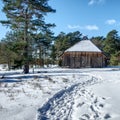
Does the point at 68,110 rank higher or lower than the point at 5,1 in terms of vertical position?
lower

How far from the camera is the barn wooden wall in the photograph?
46.8m

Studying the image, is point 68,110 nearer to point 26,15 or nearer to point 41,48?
point 26,15

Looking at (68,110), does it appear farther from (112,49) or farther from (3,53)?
(112,49)

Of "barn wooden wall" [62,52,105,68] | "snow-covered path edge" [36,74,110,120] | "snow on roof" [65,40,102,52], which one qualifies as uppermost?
"snow on roof" [65,40,102,52]

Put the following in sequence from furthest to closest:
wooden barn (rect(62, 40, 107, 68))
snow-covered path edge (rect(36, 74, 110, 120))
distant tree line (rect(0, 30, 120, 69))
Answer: wooden barn (rect(62, 40, 107, 68))
distant tree line (rect(0, 30, 120, 69))
snow-covered path edge (rect(36, 74, 110, 120))

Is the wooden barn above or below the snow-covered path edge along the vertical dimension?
above

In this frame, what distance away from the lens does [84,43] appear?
160ft

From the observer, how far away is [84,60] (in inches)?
1848

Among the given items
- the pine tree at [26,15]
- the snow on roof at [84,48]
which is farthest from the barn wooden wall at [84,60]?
the pine tree at [26,15]

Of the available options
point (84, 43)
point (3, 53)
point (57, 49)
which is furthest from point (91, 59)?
point (57, 49)

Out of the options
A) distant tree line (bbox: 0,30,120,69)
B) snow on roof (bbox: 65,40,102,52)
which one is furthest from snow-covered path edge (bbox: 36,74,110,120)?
snow on roof (bbox: 65,40,102,52)

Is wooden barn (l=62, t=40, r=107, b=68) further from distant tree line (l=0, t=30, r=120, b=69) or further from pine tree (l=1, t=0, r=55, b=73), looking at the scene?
pine tree (l=1, t=0, r=55, b=73)

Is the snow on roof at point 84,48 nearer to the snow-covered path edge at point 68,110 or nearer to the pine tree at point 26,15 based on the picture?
the pine tree at point 26,15

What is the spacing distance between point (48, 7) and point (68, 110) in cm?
2342
